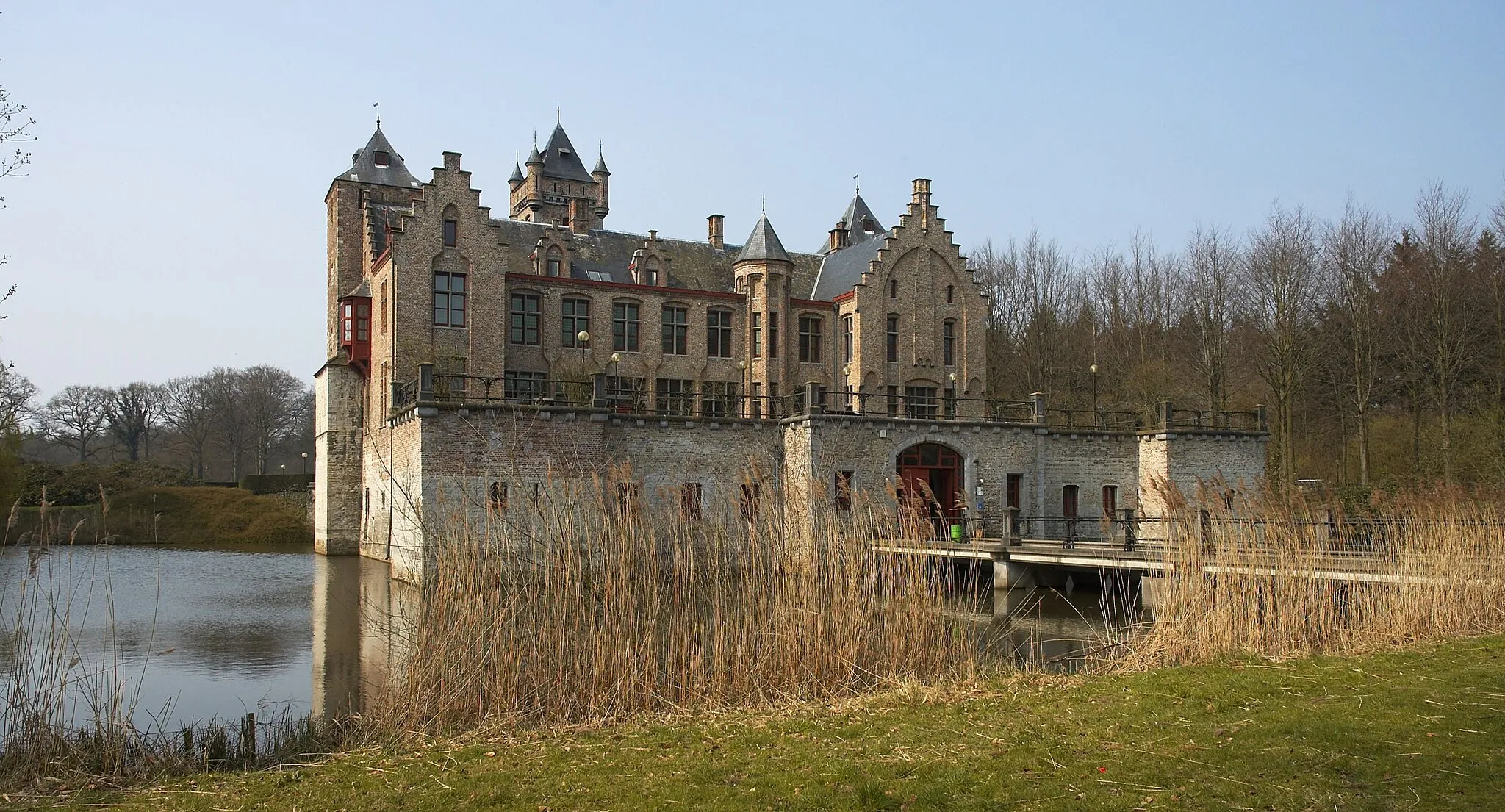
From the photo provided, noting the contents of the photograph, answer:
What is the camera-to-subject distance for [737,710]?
25.7 ft

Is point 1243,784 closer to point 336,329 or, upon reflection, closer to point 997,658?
point 997,658

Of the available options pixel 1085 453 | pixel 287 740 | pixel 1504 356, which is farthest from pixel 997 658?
pixel 1504 356

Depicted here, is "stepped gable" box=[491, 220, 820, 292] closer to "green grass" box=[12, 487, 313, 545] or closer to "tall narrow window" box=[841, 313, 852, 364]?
"tall narrow window" box=[841, 313, 852, 364]

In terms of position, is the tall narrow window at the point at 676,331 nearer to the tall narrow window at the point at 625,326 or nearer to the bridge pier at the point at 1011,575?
the tall narrow window at the point at 625,326

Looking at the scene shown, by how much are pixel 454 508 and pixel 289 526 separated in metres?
31.5

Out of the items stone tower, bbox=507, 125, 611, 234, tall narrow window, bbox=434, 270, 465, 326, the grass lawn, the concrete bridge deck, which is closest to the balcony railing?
tall narrow window, bbox=434, 270, 465, 326

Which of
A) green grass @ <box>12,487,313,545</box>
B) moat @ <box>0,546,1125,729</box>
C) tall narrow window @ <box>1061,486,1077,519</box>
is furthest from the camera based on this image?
green grass @ <box>12,487,313,545</box>

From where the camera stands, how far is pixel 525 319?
2894 centimetres

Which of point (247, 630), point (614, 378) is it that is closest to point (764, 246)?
point (614, 378)

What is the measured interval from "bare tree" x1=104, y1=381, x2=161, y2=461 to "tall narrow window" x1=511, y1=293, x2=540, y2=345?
39984 mm

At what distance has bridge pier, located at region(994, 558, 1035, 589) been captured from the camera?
19953 millimetres

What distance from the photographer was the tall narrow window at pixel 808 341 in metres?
32.0

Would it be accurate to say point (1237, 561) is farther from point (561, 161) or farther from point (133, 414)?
point (133, 414)

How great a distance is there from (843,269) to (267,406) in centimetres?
4254
